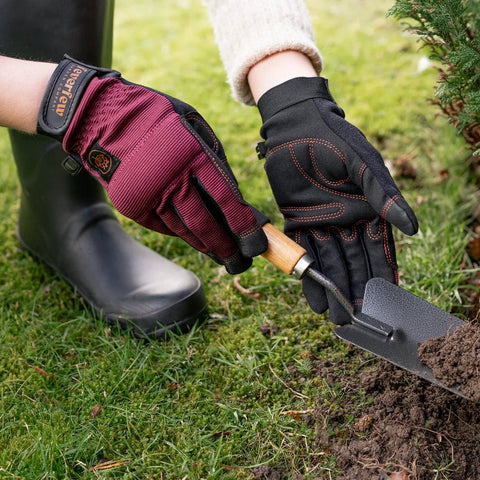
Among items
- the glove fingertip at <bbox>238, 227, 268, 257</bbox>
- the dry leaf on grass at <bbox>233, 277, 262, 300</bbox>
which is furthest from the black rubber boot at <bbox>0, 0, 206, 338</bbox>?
the glove fingertip at <bbox>238, 227, 268, 257</bbox>

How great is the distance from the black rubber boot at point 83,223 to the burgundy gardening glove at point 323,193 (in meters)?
0.51

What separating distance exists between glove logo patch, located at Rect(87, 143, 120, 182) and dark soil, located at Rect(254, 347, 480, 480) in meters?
0.97

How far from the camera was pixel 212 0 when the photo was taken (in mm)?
2311

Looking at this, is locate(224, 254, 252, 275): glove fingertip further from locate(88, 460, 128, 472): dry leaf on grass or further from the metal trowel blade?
locate(88, 460, 128, 472): dry leaf on grass

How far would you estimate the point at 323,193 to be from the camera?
1.97 metres

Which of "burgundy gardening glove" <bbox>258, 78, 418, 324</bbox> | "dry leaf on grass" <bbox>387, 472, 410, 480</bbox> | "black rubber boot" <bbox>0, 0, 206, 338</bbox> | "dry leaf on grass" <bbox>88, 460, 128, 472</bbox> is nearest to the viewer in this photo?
"dry leaf on grass" <bbox>387, 472, 410, 480</bbox>

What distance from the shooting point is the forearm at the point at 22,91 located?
5.82ft

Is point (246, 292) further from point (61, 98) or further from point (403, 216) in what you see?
point (61, 98)

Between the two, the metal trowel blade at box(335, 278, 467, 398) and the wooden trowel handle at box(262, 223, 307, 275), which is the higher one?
the wooden trowel handle at box(262, 223, 307, 275)

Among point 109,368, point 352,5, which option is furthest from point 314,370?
point 352,5

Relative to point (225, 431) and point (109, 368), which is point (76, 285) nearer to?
point (109, 368)

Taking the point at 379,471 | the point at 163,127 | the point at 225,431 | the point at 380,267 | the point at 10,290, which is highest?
the point at 163,127

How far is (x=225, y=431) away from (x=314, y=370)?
1.24 ft

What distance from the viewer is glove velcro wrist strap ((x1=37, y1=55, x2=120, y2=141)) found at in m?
1.72
